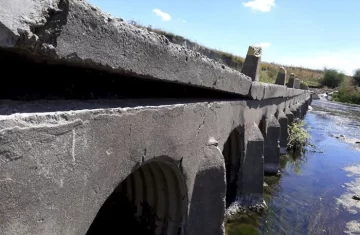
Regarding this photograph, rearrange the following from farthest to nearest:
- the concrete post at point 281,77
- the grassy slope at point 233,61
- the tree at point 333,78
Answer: the tree at point 333,78 → the concrete post at point 281,77 → the grassy slope at point 233,61

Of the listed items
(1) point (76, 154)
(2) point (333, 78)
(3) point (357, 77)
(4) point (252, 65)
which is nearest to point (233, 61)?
(4) point (252, 65)

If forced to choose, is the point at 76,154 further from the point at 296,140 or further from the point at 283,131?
the point at 296,140

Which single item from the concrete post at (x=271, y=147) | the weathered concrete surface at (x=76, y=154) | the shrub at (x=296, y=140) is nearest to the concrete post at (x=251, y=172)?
the concrete post at (x=271, y=147)

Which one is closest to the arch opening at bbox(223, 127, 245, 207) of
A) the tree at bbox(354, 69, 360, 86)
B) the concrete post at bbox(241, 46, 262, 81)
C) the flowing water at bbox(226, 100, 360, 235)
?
the flowing water at bbox(226, 100, 360, 235)

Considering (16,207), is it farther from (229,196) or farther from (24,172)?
(229,196)

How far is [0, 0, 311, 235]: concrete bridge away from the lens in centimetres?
169

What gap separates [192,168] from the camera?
3801mm

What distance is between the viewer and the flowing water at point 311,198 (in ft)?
20.4

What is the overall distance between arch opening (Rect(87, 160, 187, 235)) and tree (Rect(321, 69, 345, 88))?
66.2 m

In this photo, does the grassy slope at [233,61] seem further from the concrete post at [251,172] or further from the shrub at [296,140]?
the shrub at [296,140]

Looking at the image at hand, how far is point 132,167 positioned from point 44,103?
2.77 ft

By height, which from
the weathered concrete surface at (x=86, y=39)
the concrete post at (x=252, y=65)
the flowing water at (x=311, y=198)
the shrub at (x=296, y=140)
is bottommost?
the flowing water at (x=311, y=198)

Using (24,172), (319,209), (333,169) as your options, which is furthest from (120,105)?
(333,169)

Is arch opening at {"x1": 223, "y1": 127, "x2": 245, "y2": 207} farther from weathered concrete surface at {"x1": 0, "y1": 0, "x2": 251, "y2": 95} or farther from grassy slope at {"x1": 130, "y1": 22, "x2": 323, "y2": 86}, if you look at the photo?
weathered concrete surface at {"x1": 0, "y1": 0, "x2": 251, "y2": 95}
